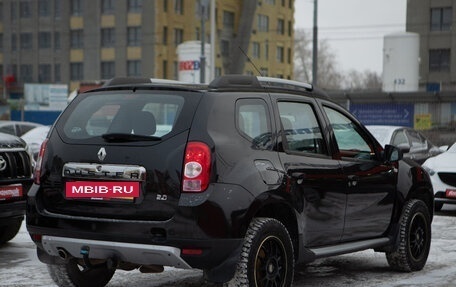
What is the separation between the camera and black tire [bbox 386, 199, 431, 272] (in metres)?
7.33

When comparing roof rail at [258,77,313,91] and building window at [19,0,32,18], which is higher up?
building window at [19,0,32,18]

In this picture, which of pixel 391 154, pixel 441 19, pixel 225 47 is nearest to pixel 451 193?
pixel 391 154

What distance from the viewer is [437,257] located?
8414 millimetres

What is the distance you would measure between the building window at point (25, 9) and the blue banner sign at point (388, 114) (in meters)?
50.3

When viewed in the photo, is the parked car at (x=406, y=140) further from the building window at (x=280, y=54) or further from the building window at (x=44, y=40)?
the building window at (x=280, y=54)

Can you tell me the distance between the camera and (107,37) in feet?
232

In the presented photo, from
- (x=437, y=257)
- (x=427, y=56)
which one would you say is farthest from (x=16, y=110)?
(x=437, y=257)

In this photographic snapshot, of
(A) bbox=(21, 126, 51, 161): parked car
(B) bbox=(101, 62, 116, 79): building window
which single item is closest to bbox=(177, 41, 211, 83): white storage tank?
(A) bbox=(21, 126, 51, 161): parked car

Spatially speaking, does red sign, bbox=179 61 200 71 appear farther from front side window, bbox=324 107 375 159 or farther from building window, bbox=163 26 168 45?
front side window, bbox=324 107 375 159

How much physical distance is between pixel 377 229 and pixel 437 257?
1.70m

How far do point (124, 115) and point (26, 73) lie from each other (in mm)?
72250

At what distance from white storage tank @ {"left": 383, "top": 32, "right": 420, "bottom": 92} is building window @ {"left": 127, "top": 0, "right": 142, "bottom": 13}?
978 inches

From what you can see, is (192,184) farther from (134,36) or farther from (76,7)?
(76,7)

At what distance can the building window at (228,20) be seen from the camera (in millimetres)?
76250
